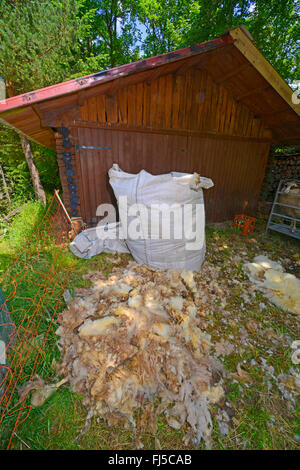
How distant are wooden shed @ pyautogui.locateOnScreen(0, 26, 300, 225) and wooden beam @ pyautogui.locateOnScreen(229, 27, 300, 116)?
0.5 inches

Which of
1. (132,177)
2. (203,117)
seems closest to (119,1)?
(203,117)

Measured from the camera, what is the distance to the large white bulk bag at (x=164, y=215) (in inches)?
101

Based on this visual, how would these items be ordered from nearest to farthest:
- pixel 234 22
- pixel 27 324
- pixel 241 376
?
1. pixel 241 376
2. pixel 27 324
3. pixel 234 22

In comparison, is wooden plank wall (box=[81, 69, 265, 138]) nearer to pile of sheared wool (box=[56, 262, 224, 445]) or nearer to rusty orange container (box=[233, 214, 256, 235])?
rusty orange container (box=[233, 214, 256, 235])

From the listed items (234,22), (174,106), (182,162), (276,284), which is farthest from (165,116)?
(234,22)

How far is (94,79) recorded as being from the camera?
256cm

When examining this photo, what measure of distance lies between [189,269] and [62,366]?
2.02 metres

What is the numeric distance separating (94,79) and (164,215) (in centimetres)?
215

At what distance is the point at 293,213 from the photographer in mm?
4281

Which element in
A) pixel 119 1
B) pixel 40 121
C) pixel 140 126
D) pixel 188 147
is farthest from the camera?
pixel 119 1

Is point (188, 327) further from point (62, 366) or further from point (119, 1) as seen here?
point (119, 1)

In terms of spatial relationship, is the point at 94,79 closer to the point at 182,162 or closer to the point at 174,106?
the point at 174,106

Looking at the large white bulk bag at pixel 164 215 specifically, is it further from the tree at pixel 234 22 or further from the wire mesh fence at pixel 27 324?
the tree at pixel 234 22

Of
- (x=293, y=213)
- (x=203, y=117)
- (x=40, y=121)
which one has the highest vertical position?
(x=203, y=117)
